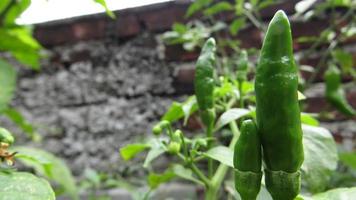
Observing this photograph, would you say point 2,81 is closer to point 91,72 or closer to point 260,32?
point 91,72

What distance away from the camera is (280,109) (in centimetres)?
36

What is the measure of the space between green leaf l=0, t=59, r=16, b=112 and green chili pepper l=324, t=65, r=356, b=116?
684 millimetres

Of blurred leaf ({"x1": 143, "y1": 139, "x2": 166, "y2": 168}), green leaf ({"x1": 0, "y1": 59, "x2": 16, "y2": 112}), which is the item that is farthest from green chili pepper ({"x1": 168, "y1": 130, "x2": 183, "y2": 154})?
green leaf ({"x1": 0, "y1": 59, "x2": 16, "y2": 112})

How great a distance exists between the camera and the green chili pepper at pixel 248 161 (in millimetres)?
357

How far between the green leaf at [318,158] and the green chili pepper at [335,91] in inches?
16.9

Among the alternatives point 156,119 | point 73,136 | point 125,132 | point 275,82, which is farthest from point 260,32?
point 275,82

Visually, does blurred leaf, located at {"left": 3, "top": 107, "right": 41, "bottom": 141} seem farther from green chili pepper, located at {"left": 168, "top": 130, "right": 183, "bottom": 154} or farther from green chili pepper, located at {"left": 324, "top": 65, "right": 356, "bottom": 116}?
green chili pepper, located at {"left": 324, "top": 65, "right": 356, "bottom": 116}

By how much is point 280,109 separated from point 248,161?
2.1 inches

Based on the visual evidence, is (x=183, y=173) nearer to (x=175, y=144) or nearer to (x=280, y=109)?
(x=175, y=144)

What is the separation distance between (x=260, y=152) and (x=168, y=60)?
95 cm

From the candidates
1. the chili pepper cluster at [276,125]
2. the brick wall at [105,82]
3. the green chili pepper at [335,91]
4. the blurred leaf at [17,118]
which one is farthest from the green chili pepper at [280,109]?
the brick wall at [105,82]

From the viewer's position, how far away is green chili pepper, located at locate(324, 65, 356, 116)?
943 millimetres

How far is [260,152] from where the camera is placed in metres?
0.37

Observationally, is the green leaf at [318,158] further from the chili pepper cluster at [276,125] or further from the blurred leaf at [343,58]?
the blurred leaf at [343,58]
